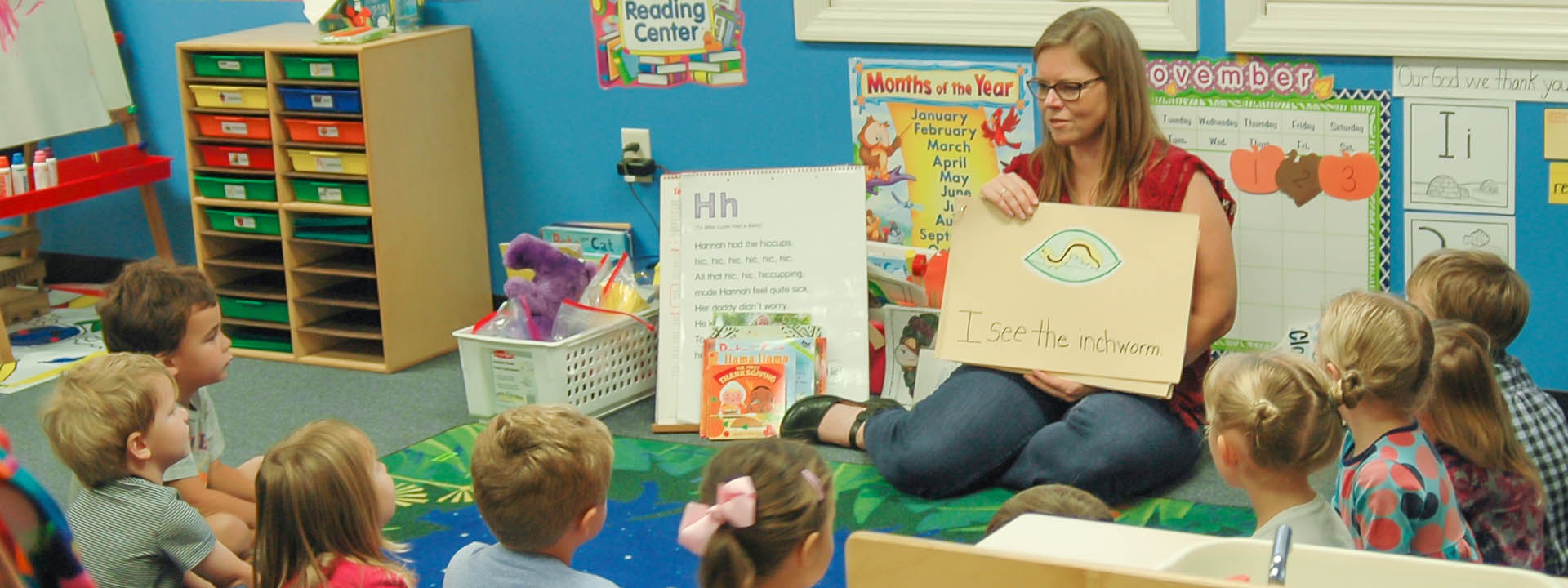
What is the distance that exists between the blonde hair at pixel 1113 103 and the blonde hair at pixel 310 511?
1.50 metres

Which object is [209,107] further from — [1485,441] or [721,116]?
[1485,441]

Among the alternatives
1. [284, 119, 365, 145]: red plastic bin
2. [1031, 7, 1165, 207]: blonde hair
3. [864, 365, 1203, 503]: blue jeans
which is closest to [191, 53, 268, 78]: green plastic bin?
[284, 119, 365, 145]: red plastic bin

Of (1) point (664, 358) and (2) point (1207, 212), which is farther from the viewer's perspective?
(1) point (664, 358)

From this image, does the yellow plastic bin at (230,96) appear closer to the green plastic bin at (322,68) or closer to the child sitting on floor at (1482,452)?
the green plastic bin at (322,68)

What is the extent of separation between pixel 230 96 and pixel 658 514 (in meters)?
1.76

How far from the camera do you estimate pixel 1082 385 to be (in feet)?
9.38

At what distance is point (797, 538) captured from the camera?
1611 millimetres

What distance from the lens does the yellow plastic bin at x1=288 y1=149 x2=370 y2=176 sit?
375cm

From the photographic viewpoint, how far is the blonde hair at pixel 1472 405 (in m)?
1.91

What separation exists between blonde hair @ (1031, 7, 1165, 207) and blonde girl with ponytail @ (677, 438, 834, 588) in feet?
4.42

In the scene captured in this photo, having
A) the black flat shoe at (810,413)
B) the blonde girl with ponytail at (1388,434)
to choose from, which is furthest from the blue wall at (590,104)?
the blonde girl with ponytail at (1388,434)

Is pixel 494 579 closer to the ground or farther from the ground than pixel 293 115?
closer to the ground

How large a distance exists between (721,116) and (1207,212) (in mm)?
1359

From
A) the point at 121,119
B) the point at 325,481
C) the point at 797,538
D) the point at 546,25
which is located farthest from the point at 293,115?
the point at 797,538
